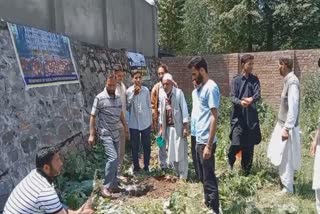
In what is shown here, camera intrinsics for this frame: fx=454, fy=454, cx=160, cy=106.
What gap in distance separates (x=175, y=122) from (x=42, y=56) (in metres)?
2.25

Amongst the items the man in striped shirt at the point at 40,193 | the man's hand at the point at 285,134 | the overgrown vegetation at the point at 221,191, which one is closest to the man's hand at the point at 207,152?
the overgrown vegetation at the point at 221,191

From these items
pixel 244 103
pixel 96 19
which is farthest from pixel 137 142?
pixel 96 19

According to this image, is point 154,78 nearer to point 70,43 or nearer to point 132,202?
point 70,43

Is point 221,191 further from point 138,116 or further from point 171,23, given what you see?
point 171,23

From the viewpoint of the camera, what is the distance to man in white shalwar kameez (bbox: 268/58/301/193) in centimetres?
593

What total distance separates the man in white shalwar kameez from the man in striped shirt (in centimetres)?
346

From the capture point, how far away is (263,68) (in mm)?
14109

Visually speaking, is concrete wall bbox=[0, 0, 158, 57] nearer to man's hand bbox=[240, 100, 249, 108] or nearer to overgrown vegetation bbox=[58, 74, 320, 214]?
overgrown vegetation bbox=[58, 74, 320, 214]

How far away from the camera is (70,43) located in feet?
26.7

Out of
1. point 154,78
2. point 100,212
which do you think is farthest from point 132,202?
point 154,78

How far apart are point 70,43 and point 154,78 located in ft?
20.1

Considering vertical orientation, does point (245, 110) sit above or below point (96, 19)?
below

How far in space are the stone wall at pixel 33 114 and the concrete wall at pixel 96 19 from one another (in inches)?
17.0

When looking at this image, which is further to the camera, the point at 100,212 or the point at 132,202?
the point at 132,202
